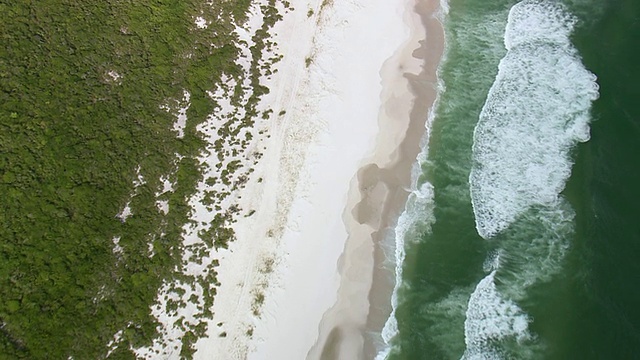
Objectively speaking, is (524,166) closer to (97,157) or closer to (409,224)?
(409,224)

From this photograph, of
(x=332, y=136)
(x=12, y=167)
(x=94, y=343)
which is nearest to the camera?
(x=94, y=343)

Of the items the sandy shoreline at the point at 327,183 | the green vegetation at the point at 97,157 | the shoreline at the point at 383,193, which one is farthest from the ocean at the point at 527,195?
the green vegetation at the point at 97,157

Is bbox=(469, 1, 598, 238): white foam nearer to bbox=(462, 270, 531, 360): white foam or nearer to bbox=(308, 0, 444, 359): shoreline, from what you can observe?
bbox=(462, 270, 531, 360): white foam

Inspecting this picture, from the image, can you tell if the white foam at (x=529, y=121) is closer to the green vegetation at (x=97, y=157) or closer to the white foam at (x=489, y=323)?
the white foam at (x=489, y=323)

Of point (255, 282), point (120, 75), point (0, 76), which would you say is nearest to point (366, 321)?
point (255, 282)

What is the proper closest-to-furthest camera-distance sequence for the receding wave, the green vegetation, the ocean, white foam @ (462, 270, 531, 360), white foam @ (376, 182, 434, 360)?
the green vegetation < white foam @ (462, 270, 531, 360) < the ocean < white foam @ (376, 182, 434, 360) < the receding wave

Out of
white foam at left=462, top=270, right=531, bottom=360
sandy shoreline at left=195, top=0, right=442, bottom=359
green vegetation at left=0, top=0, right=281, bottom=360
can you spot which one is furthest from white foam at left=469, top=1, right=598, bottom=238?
green vegetation at left=0, top=0, right=281, bottom=360

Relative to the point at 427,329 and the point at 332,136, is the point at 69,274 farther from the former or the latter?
the point at 427,329
